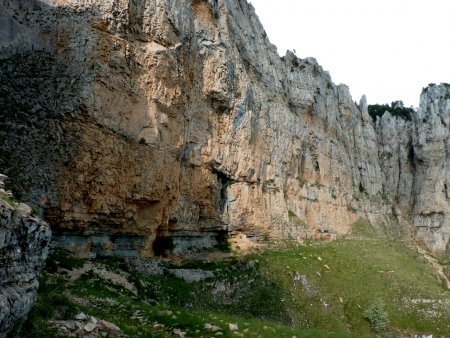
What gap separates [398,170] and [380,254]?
3598cm

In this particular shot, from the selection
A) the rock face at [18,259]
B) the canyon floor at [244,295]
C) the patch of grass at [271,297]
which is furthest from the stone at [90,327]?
the rock face at [18,259]

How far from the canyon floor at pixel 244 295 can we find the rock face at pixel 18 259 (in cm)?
82

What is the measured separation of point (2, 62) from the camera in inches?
845

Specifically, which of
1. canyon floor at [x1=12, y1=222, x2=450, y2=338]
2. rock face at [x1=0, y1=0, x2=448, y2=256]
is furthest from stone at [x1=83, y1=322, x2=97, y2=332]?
rock face at [x1=0, y1=0, x2=448, y2=256]

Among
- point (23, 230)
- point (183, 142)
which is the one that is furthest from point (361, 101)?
point (23, 230)

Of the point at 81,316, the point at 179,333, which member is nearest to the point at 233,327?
the point at 179,333

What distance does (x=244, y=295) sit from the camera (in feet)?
88.0

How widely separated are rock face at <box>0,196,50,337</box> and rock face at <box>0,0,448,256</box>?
11438 millimetres

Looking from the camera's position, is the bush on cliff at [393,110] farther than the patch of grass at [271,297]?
Yes

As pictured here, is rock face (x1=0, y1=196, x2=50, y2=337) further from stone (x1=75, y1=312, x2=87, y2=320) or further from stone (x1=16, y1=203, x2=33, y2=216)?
stone (x1=75, y1=312, x2=87, y2=320)

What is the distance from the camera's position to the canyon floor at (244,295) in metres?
13.8

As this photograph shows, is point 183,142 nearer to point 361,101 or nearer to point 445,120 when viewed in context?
point 361,101

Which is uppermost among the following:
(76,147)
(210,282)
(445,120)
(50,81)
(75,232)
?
(445,120)

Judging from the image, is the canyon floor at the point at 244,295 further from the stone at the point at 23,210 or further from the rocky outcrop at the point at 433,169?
the rocky outcrop at the point at 433,169
